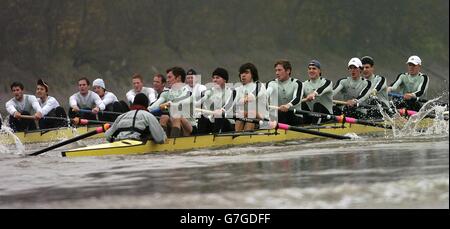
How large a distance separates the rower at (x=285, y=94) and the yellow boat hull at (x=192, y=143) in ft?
1.62

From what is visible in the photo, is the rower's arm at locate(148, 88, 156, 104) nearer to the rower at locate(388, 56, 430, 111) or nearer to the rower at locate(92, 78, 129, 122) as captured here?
the rower at locate(92, 78, 129, 122)

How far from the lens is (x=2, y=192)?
10.3 metres

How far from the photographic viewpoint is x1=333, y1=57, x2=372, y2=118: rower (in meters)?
18.2

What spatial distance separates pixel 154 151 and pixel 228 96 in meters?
2.05

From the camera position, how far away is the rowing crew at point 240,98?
15.3 metres

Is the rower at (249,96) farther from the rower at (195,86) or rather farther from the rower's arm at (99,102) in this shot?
the rower's arm at (99,102)

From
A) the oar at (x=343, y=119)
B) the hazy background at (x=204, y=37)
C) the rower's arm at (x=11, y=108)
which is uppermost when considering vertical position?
the hazy background at (x=204, y=37)

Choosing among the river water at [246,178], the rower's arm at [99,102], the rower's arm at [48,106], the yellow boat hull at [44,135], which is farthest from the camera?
the rower's arm at [99,102]

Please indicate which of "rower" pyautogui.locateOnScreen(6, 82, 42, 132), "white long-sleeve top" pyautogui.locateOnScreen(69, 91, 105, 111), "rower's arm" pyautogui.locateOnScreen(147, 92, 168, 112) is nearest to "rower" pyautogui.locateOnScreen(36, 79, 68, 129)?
"rower" pyautogui.locateOnScreen(6, 82, 42, 132)

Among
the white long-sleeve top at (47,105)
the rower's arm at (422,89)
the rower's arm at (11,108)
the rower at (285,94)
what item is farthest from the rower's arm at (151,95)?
the rower's arm at (422,89)

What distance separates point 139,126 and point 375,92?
6.10 m

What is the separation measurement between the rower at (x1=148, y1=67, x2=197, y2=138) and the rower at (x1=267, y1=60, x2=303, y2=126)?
5.19 ft

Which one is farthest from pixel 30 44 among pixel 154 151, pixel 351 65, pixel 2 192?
pixel 2 192
